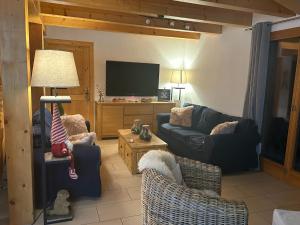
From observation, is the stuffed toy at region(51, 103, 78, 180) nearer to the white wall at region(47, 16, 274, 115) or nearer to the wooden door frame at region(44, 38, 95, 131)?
the white wall at region(47, 16, 274, 115)

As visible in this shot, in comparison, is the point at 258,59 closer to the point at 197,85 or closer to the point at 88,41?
the point at 197,85

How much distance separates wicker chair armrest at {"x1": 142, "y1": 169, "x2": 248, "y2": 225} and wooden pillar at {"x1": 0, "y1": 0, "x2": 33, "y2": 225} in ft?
4.18

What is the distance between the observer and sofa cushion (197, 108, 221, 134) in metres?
4.55

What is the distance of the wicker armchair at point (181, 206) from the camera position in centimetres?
152

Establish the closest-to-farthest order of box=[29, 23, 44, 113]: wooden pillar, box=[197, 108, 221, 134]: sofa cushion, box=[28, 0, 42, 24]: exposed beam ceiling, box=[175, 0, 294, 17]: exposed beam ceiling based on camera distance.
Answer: box=[28, 0, 42, 24]: exposed beam ceiling
box=[175, 0, 294, 17]: exposed beam ceiling
box=[29, 23, 44, 113]: wooden pillar
box=[197, 108, 221, 134]: sofa cushion

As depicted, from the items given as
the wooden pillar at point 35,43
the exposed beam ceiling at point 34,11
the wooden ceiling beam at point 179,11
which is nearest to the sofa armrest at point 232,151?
the wooden ceiling beam at point 179,11

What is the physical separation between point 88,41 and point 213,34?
8.88ft

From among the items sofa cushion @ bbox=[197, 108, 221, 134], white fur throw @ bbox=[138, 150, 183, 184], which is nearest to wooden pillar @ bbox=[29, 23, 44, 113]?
white fur throw @ bbox=[138, 150, 183, 184]

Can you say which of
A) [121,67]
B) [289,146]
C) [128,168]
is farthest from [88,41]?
[289,146]

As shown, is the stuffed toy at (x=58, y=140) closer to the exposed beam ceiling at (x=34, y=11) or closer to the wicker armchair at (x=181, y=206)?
the wicker armchair at (x=181, y=206)

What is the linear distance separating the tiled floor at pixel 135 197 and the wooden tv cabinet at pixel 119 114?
152 centimetres

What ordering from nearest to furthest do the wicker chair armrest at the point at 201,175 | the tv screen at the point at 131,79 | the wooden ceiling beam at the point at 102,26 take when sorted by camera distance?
the wicker chair armrest at the point at 201,175 → the wooden ceiling beam at the point at 102,26 → the tv screen at the point at 131,79

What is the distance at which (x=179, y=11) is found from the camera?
3707mm

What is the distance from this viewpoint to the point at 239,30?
4406 millimetres
